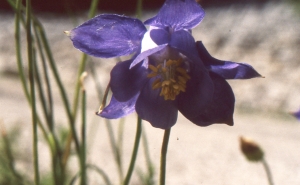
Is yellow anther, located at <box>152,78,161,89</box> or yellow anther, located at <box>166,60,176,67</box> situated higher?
yellow anther, located at <box>166,60,176,67</box>

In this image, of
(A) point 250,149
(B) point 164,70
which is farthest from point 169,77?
(A) point 250,149

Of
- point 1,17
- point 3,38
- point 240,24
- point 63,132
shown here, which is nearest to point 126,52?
point 63,132

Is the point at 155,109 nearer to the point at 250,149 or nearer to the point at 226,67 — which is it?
the point at 226,67

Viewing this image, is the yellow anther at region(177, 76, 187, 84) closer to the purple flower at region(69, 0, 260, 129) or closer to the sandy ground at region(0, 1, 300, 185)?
the purple flower at region(69, 0, 260, 129)

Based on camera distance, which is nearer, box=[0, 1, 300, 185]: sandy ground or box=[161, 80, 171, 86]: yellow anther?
box=[161, 80, 171, 86]: yellow anther

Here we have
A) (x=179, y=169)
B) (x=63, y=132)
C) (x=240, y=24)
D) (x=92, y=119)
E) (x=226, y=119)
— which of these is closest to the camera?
(x=226, y=119)

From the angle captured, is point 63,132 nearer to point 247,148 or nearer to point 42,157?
point 42,157

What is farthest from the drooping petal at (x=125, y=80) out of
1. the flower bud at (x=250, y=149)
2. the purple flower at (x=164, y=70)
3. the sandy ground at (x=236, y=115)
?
the flower bud at (x=250, y=149)

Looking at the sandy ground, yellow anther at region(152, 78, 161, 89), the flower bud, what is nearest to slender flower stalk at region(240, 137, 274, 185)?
the flower bud
